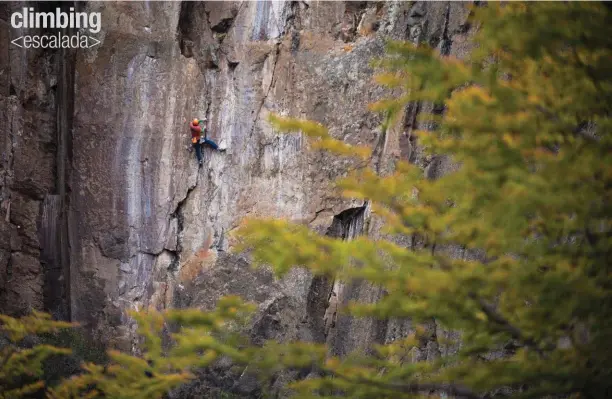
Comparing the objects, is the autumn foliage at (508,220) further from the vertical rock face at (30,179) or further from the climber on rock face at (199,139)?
the vertical rock face at (30,179)

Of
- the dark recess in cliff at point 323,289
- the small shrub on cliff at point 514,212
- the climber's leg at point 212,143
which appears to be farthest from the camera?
the climber's leg at point 212,143

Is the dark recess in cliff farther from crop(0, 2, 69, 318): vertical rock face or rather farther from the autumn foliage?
the autumn foliage

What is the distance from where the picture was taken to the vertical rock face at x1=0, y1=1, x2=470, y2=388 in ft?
39.9

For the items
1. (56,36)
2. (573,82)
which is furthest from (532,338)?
(56,36)

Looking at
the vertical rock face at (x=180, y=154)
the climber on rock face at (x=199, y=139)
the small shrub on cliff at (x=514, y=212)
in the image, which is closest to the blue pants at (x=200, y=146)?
the climber on rock face at (x=199, y=139)

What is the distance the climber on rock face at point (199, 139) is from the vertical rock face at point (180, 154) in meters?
0.14

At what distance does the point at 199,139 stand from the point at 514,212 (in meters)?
9.85

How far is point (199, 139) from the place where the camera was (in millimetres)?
12984

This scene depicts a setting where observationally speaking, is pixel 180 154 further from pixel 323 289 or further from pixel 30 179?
pixel 323 289

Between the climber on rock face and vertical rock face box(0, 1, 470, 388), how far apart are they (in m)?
0.14

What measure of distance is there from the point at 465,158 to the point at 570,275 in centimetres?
94

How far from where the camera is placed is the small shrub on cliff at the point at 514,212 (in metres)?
3.86

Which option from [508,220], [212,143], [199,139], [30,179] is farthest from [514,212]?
[30,179]

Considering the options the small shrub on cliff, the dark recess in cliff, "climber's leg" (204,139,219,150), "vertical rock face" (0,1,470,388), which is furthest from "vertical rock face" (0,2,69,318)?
the small shrub on cliff
